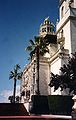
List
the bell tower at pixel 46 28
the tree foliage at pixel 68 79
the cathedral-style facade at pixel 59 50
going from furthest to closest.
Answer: the bell tower at pixel 46 28 < the cathedral-style facade at pixel 59 50 < the tree foliage at pixel 68 79

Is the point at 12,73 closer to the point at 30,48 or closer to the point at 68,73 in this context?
the point at 30,48

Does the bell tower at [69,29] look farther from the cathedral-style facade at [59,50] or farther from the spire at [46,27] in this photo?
the spire at [46,27]

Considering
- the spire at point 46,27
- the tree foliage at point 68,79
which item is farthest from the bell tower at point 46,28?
the tree foliage at point 68,79

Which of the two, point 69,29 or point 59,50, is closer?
point 59,50

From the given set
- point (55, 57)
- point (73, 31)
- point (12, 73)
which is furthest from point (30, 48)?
point (12, 73)

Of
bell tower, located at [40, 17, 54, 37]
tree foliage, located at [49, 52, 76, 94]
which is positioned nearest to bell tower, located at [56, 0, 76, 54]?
tree foliage, located at [49, 52, 76, 94]

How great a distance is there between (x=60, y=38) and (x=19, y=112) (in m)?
47.5

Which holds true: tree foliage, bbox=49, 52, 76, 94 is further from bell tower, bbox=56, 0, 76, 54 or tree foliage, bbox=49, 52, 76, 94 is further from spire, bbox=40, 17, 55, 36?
spire, bbox=40, 17, 55, 36

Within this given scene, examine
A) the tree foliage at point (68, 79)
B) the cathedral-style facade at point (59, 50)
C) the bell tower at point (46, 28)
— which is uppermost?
the bell tower at point (46, 28)

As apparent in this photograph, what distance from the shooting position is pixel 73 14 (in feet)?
172

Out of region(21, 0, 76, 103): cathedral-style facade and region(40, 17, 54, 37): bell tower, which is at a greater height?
region(40, 17, 54, 37): bell tower

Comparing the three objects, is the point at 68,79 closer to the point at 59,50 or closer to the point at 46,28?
the point at 59,50

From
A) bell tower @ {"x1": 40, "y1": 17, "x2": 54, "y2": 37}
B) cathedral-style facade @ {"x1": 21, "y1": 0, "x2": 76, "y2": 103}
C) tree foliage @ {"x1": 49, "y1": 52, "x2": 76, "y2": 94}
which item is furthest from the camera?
bell tower @ {"x1": 40, "y1": 17, "x2": 54, "y2": 37}

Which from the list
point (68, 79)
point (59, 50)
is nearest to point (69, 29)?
point (59, 50)
